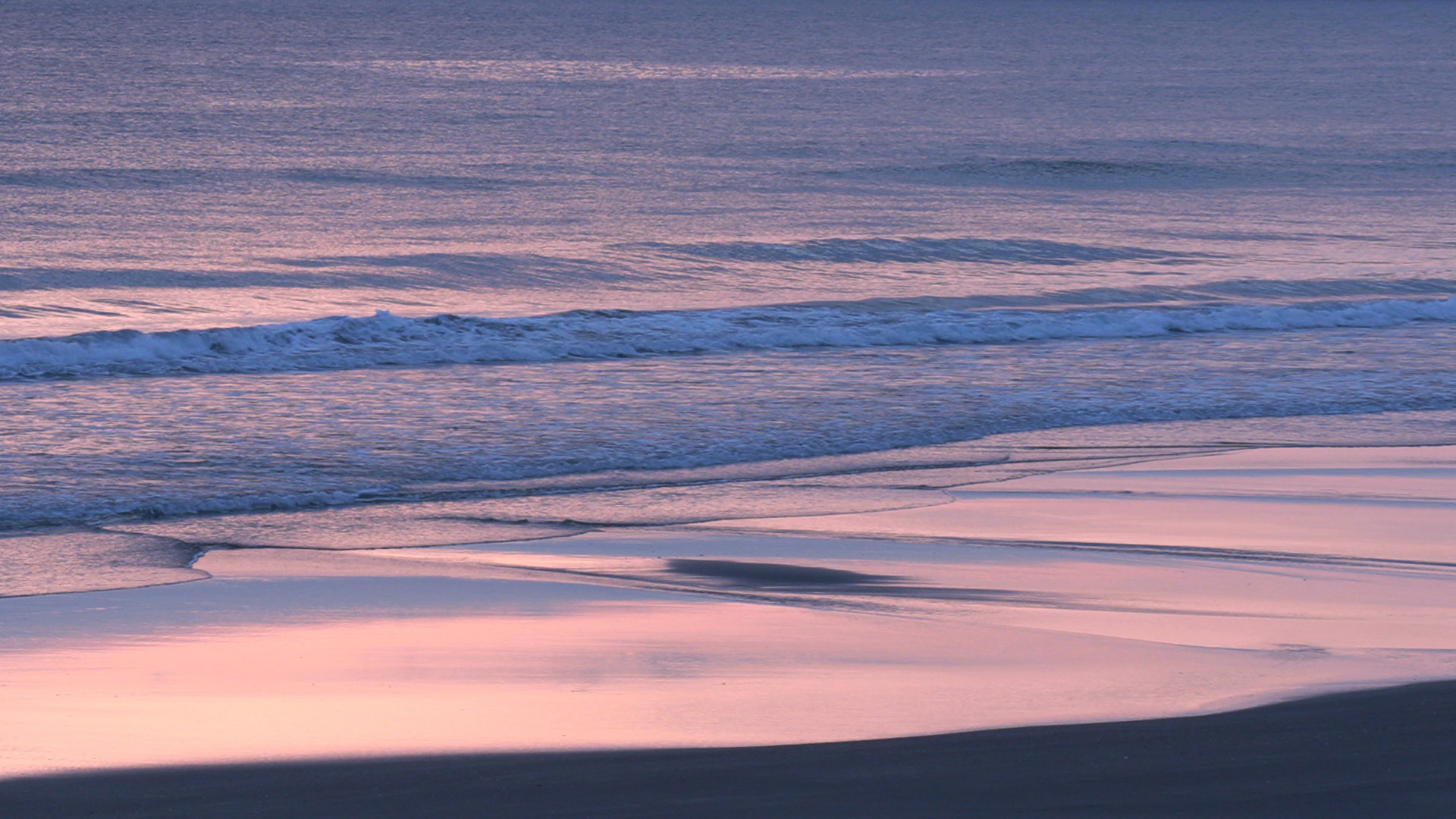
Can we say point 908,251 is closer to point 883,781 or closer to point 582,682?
point 582,682

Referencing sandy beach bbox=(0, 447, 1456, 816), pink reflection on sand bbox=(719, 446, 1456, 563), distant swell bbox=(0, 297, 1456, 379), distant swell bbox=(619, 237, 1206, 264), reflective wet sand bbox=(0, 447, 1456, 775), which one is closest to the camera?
sandy beach bbox=(0, 447, 1456, 816)

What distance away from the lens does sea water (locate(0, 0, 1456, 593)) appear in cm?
858

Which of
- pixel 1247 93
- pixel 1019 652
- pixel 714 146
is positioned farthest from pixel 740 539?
pixel 1247 93

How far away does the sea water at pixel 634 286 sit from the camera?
8578mm

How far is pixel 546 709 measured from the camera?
14.7 feet

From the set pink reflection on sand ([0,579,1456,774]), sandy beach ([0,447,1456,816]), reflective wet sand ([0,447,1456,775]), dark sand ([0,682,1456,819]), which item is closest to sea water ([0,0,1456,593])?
Result: reflective wet sand ([0,447,1456,775])

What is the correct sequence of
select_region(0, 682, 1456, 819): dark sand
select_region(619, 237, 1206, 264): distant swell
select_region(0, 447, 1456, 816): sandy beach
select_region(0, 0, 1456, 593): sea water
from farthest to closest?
1. select_region(619, 237, 1206, 264): distant swell
2. select_region(0, 0, 1456, 593): sea water
3. select_region(0, 447, 1456, 816): sandy beach
4. select_region(0, 682, 1456, 819): dark sand

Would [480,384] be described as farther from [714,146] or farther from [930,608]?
[714,146]

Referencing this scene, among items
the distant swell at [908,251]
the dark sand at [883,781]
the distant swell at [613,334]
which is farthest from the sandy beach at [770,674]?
the distant swell at [908,251]

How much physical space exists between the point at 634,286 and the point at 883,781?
601 inches

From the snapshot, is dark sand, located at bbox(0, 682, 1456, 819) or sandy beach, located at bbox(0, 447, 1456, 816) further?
sandy beach, located at bbox(0, 447, 1456, 816)

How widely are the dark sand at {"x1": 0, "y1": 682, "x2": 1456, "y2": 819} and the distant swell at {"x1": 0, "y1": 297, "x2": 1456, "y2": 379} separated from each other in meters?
8.32

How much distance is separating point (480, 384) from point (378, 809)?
764 centimetres

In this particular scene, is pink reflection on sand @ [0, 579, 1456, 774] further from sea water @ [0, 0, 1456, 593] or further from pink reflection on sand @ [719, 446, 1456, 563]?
pink reflection on sand @ [719, 446, 1456, 563]
